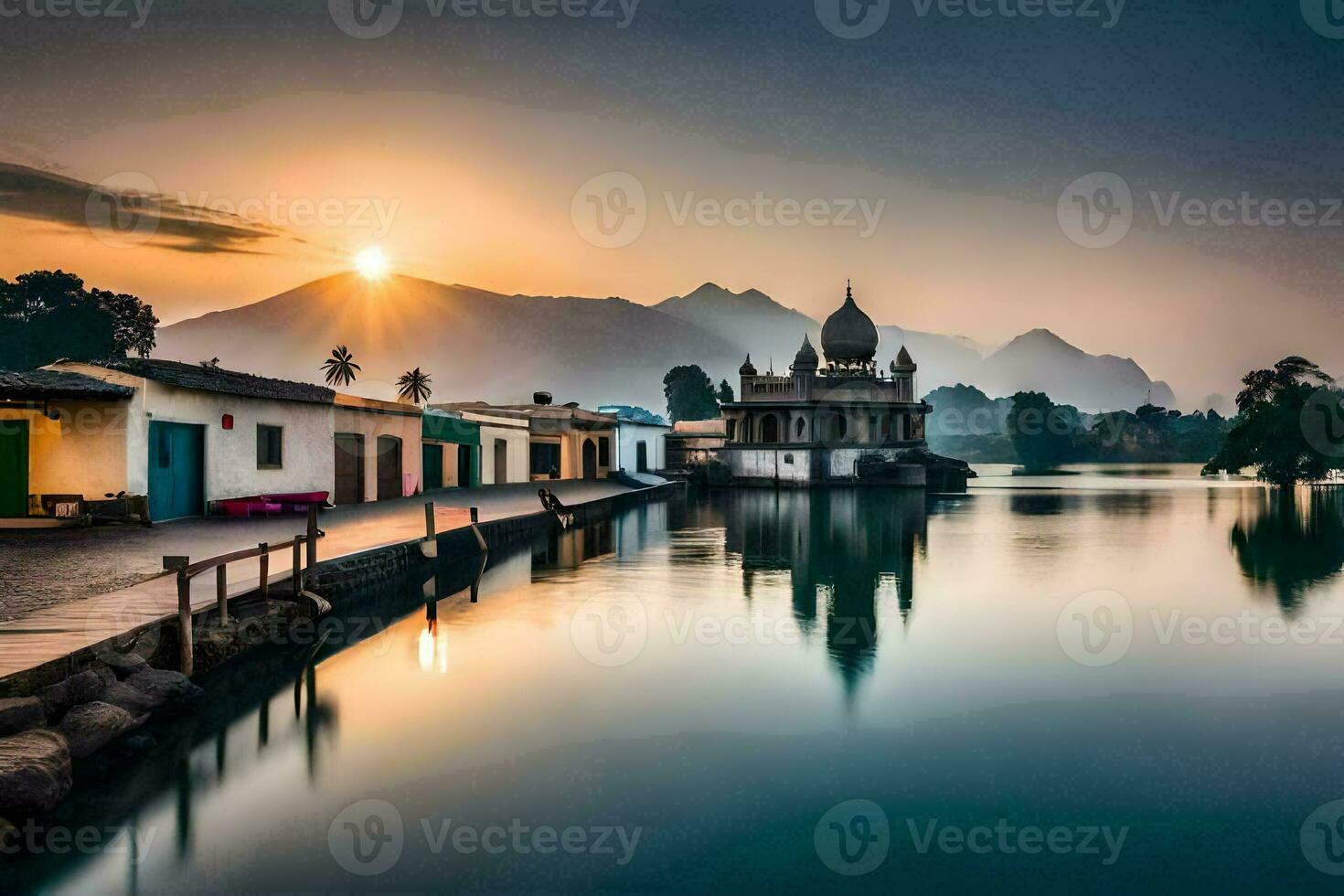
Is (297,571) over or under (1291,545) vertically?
over

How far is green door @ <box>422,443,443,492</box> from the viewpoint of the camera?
3912 cm

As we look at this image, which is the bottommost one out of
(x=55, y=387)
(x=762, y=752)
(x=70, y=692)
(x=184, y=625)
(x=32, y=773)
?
(x=762, y=752)

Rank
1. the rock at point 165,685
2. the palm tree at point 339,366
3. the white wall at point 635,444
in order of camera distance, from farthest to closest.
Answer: the palm tree at point 339,366
the white wall at point 635,444
the rock at point 165,685

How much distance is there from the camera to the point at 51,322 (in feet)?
224

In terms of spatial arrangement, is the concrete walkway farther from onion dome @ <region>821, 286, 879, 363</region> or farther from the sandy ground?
onion dome @ <region>821, 286, 879, 363</region>

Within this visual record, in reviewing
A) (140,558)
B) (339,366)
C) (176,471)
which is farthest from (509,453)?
(339,366)

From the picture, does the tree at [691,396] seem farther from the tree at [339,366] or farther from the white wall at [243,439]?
the white wall at [243,439]

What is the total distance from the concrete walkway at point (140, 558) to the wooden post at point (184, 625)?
0.20m

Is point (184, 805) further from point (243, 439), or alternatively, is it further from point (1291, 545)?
point (1291, 545)

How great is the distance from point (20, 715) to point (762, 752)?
7.11 m

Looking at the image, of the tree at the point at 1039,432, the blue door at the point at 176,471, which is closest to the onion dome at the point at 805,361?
the blue door at the point at 176,471

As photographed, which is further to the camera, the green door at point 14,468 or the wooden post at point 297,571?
the green door at point 14,468

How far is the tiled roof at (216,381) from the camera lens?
22.0 meters

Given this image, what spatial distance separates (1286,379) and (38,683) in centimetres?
9424
